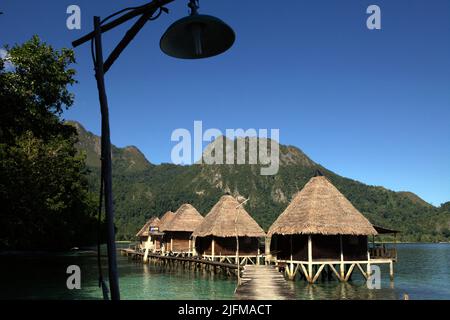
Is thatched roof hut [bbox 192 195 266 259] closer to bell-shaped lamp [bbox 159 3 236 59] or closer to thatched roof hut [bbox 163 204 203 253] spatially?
thatched roof hut [bbox 163 204 203 253]

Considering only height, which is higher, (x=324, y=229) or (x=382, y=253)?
(x=324, y=229)

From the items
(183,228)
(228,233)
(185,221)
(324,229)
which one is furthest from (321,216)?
(185,221)

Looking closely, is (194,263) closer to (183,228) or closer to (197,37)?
(183,228)

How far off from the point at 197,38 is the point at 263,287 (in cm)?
1503

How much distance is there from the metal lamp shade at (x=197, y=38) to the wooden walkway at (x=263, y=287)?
39.1 ft

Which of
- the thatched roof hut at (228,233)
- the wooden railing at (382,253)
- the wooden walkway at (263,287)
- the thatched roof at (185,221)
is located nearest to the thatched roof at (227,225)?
the thatched roof hut at (228,233)

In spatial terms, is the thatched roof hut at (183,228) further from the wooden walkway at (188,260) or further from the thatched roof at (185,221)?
the wooden walkway at (188,260)

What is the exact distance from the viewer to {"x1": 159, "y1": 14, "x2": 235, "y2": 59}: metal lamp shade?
3231 mm

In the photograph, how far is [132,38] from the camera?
9.76ft

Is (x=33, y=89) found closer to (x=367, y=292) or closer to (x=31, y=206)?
(x=31, y=206)

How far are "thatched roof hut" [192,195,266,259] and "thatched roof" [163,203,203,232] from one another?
296 inches

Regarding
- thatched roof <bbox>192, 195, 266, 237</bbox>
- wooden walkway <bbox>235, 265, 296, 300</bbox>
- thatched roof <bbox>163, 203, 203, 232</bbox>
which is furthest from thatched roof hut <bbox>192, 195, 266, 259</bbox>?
wooden walkway <bbox>235, 265, 296, 300</bbox>

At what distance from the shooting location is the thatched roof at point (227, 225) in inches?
1346
